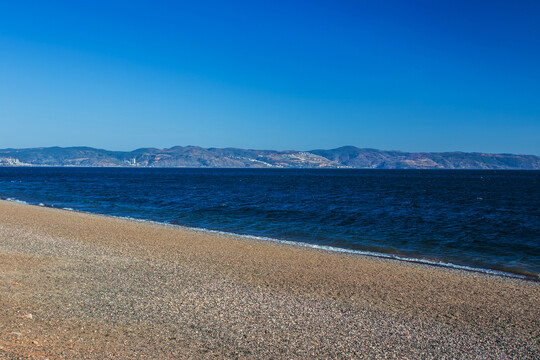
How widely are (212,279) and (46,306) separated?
434 cm

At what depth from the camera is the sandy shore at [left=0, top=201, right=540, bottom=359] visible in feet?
23.4

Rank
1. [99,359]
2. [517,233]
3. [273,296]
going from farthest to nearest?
1. [517,233]
2. [273,296]
3. [99,359]

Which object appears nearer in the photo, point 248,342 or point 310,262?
point 248,342

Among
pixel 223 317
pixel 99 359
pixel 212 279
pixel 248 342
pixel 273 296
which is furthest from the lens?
pixel 212 279

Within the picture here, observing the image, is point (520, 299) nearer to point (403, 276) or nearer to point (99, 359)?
point (403, 276)

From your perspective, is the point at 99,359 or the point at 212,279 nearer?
the point at 99,359

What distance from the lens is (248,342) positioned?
7328mm

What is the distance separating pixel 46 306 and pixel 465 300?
32.8 feet

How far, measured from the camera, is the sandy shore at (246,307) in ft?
23.4

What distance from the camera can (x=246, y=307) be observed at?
364 inches

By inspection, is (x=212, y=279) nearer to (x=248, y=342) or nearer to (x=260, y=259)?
(x=260, y=259)

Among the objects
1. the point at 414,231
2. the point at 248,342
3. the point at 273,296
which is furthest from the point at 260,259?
the point at 414,231

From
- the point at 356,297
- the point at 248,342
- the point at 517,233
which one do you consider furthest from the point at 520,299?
the point at 517,233

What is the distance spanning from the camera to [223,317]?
855cm
